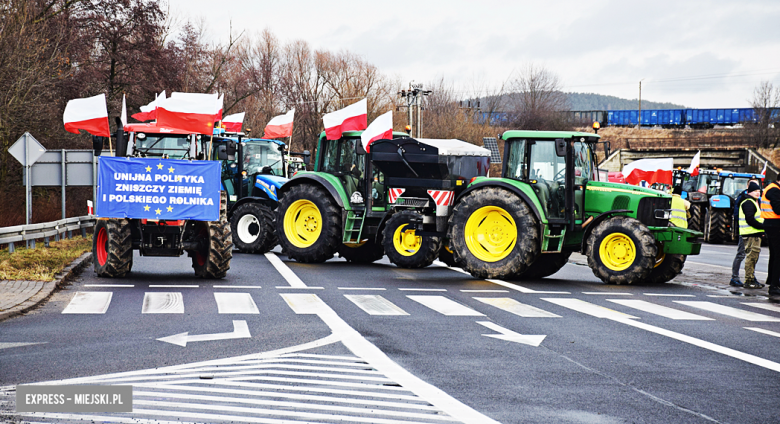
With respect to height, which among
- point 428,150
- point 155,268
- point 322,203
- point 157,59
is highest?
point 157,59

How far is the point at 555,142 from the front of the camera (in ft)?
50.1

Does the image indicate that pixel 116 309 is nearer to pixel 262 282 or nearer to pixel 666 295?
pixel 262 282

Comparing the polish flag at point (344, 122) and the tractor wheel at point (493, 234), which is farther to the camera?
the polish flag at point (344, 122)

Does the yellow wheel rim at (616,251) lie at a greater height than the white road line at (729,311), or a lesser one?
greater

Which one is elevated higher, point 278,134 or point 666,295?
point 278,134

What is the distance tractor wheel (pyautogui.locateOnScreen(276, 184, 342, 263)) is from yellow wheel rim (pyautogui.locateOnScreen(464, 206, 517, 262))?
3.65 metres

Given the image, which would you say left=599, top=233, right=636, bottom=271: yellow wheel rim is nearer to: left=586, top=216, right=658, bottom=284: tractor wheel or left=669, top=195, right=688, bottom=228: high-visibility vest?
left=586, top=216, right=658, bottom=284: tractor wheel

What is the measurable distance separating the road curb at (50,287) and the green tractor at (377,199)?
420 centimetres

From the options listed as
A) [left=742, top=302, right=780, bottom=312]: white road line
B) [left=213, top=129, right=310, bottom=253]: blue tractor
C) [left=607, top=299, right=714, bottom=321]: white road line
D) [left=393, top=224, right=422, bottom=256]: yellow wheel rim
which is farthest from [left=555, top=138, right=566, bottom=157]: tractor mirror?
[left=213, top=129, right=310, bottom=253]: blue tractor

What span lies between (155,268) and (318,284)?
435cm

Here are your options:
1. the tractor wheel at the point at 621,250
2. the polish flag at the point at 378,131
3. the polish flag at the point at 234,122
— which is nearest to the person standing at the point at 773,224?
the tractor wheel at the point at 621,250

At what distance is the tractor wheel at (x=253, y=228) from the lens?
70.3 feet

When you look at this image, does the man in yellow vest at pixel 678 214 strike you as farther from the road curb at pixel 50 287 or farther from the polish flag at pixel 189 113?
the road curb at pixel 50 287

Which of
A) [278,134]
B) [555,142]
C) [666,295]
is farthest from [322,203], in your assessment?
[278,134]
